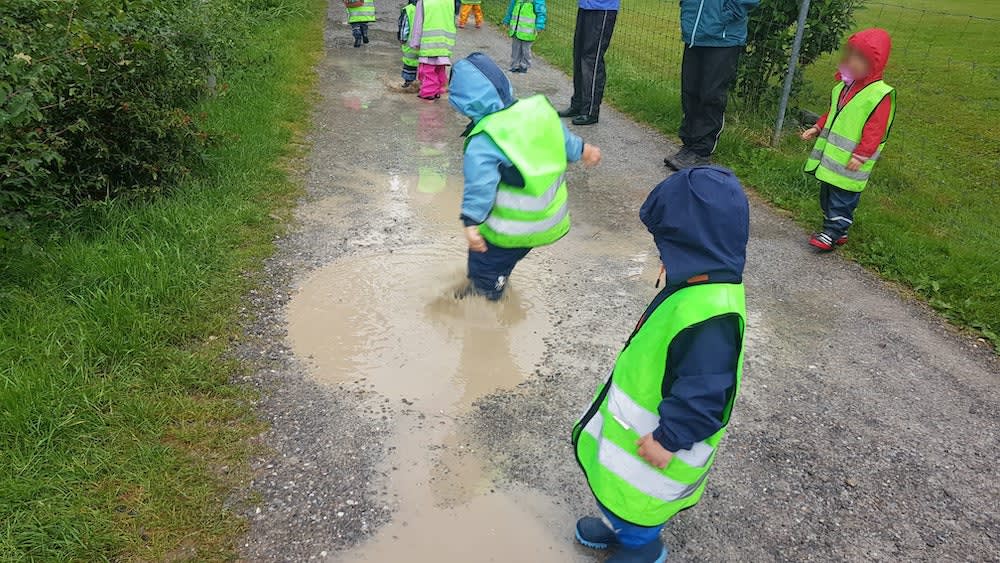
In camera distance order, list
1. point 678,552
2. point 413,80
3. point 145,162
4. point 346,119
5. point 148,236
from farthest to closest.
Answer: point 413,80 < point 346,119 < point 145,162 < point 148,236 < point 678,552

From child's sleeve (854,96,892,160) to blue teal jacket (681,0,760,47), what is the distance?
188 cm

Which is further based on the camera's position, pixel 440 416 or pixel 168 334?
pixel 168 334

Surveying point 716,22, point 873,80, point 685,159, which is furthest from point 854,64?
point 685,159

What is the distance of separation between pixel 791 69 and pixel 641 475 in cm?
625

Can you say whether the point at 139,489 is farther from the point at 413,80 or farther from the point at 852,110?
the point at 413,80

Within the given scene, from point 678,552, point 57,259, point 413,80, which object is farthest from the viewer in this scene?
point 413,80

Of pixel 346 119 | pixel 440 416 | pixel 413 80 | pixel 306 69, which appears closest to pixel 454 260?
pixel 440 416

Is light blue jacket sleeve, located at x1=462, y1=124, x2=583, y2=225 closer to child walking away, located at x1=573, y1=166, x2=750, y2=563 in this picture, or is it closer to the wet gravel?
the wet gravel

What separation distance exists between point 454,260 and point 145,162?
7.66 feet

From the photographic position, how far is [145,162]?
502 cm

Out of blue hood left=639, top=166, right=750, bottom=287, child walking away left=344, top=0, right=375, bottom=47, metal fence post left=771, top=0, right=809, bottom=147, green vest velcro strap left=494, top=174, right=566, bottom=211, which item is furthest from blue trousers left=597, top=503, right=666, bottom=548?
child walking away left=344, top=0, right=375, bottom=47

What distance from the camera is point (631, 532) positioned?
2518mm

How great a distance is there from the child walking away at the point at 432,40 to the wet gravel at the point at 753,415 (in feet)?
11.4

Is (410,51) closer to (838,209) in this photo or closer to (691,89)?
(691,89)
